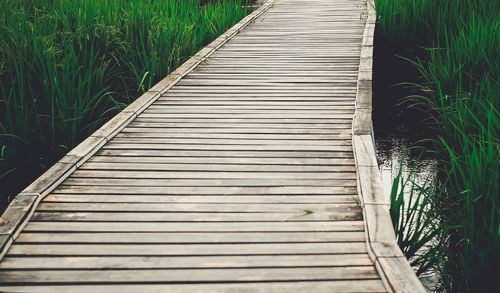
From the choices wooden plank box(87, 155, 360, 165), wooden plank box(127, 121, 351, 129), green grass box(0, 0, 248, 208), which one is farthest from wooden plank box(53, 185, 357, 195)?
green grass box(0, 0, 248, 208)

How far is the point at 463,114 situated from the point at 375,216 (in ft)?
4.78

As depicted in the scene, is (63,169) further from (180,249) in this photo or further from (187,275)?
(187,275)

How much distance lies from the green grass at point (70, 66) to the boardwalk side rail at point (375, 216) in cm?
174

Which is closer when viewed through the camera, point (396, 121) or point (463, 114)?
point (463, 114)

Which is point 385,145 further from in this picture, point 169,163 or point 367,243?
point 367,243

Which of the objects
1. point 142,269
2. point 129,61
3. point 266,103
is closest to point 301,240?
point 142,269

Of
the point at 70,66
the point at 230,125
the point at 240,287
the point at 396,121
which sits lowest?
the point at 396,121

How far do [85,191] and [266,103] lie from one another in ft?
5.32

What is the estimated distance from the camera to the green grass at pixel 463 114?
2.41 metres

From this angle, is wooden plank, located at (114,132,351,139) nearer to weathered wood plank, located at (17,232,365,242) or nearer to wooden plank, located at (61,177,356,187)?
wooden plank, located at (61,177,356,187)

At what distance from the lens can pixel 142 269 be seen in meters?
2.00

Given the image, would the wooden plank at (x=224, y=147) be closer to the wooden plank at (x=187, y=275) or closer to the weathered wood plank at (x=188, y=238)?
the weathered wood plank at (x=188, y=238)

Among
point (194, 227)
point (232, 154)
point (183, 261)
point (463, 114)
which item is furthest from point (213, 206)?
point (463, 114)

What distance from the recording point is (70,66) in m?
4.22
